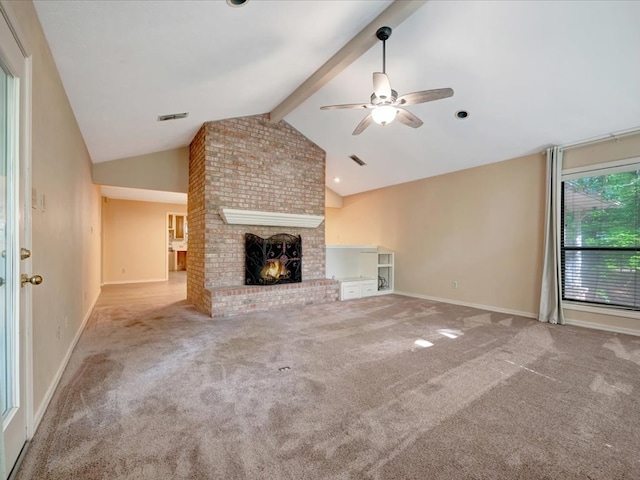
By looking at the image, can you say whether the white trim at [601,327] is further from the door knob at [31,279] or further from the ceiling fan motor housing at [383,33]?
the door knob at [31,279]

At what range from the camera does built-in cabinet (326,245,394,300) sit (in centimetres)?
619

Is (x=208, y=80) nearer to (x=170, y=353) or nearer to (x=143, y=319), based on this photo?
(x=170, y=353)

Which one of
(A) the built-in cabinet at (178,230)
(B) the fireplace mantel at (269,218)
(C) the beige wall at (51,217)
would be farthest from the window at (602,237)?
(A) the built-in cabinet at (178,230)

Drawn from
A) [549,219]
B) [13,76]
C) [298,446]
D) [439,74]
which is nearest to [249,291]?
[298,446]

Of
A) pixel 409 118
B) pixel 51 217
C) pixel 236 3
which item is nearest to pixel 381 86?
pixel 409 118

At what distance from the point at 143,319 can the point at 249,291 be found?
1526mm

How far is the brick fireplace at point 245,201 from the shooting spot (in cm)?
475

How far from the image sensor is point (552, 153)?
425 cm

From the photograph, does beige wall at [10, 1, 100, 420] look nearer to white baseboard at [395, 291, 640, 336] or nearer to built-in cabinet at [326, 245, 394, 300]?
built-in cabinet at [326, 245, 394, 300]

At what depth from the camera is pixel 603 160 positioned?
13.0 ft

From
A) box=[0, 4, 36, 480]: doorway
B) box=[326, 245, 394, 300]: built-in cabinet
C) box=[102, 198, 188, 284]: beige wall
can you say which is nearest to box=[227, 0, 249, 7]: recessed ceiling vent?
box=[0, 4, 36, 480]: doorway

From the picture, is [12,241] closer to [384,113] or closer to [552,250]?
[384,113]

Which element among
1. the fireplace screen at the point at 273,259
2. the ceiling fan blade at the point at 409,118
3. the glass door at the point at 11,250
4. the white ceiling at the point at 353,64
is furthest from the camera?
the fireplace screen at the point at 273,259

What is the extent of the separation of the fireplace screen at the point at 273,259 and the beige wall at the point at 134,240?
4.61 meters
